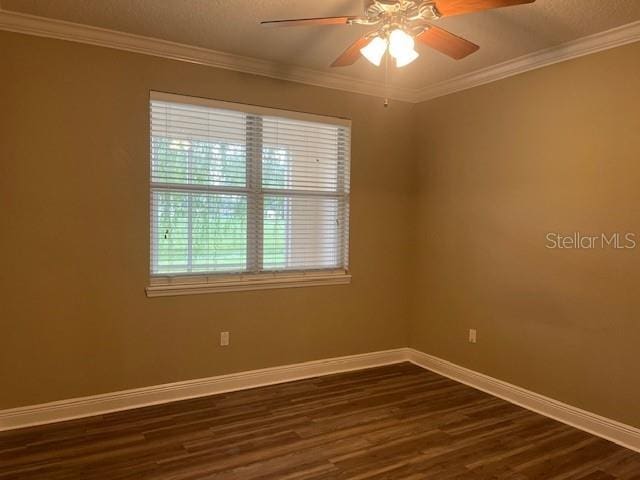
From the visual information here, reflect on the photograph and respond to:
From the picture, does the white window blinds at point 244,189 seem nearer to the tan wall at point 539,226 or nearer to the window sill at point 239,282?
the window sill at point 239,282

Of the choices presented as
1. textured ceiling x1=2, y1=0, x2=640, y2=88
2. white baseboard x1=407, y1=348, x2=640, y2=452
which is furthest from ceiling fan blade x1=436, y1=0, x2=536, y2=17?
white baseboard x1=407, y1=348, x2=640, y2=452

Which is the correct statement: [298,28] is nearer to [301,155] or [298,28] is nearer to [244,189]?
[301,155]

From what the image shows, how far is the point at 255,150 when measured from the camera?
3.61 meters

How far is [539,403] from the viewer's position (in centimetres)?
333

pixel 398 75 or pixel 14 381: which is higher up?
pixel 398 75

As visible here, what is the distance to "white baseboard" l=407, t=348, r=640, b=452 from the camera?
9.42 ft

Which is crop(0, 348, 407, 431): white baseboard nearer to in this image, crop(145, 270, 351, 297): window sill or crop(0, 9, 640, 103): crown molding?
crop(145, 270, 351, 297): window sill

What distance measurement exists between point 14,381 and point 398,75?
11.7 ft

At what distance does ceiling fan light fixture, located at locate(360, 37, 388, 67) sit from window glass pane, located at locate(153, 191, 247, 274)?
159 cm

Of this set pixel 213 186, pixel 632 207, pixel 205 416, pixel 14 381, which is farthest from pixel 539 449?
pixel 14 381

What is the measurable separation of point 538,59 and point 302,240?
86.9 inches

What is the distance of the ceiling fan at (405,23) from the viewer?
199 centimetres

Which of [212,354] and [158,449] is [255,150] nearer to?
[212,354]

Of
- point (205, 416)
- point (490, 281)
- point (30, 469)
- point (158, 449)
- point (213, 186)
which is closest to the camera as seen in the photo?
point (30, 469)
